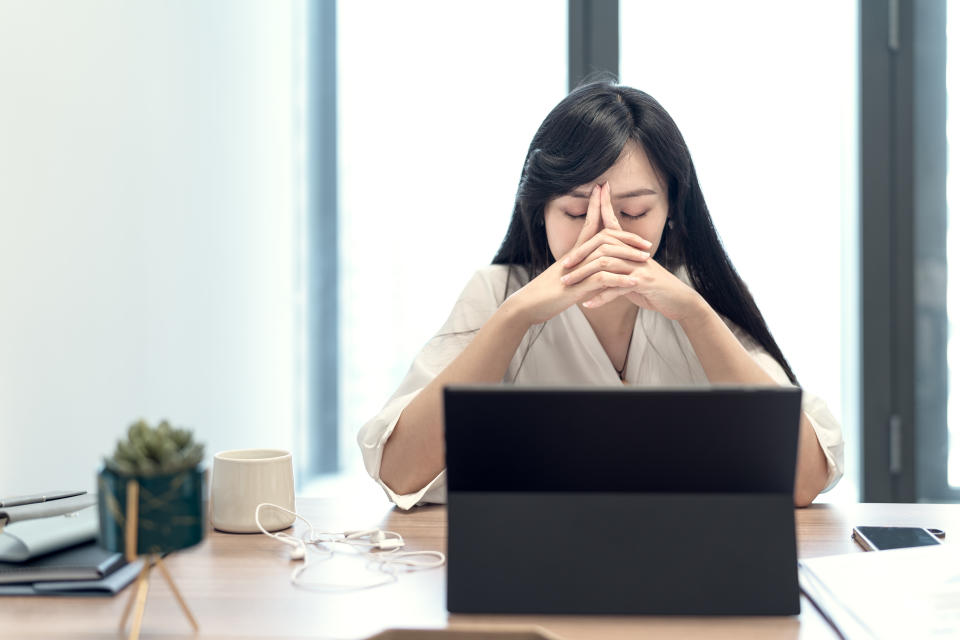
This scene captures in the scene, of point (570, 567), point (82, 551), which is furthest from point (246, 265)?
point (570, 567)

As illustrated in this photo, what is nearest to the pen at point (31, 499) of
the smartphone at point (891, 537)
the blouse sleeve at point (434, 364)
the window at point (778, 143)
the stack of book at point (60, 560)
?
the stack of book at point (60, 560)

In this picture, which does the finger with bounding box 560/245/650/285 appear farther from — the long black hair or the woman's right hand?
the long black hair

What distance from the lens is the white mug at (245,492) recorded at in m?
0.93

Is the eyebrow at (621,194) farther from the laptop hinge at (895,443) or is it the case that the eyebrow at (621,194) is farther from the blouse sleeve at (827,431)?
the laptop hinge at (895,443)

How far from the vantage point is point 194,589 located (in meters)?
0.75

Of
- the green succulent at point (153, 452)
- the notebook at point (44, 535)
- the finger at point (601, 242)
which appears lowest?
the notebook at point (44, 535)

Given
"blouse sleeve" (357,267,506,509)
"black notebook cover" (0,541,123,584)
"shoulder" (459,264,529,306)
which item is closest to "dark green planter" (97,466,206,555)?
"black notebook cover" (0,541,123,584)

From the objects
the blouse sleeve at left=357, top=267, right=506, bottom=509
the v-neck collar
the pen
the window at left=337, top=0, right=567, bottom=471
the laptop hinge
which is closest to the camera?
the pen

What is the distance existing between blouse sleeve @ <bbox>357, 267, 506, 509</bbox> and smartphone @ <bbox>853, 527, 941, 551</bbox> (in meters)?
0.51

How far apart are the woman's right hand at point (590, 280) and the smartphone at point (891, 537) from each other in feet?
1.58

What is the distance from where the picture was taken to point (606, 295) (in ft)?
4.12

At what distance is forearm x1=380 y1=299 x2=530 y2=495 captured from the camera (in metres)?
1.12

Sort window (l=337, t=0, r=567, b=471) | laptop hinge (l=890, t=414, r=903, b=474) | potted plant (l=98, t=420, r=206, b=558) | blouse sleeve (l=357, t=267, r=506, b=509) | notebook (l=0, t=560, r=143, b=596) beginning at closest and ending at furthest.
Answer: potted plant (l=98, t=420, r=206, b=558) → notebook (l=0, t=560, r=143, b=596) → blouse sleeve (l=357, t=267, r=506, b=509) → laptop hinge (l=890, t=414, r=903, b=474) → window (l=337, t=0, r=567, b=471)

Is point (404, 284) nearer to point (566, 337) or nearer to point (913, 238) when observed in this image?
point (566, 337)
